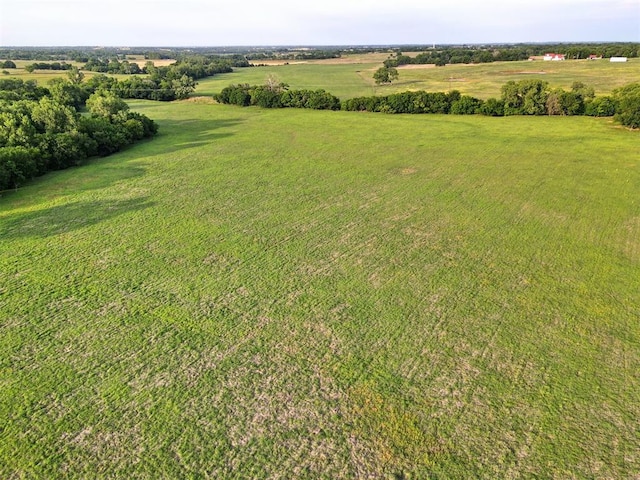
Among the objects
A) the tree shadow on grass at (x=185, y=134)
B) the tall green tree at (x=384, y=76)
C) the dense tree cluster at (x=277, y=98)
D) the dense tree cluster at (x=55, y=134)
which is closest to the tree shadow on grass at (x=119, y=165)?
the tree shadow on grass at (x=185, y=134)

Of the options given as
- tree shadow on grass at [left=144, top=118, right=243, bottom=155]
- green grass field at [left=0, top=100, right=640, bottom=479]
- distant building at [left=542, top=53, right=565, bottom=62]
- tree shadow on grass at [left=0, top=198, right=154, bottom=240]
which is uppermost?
green grass field at [left=0, top=100, right=640, bottom=479]

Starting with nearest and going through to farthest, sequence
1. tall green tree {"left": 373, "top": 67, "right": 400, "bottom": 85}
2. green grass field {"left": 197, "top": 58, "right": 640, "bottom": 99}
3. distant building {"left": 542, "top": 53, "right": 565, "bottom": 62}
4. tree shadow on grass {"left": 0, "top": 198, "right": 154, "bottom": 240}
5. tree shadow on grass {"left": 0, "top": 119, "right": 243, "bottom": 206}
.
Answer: tree shadow on grass {"left": 0, "top": 198, "right": 154, "bottom": 240}, tree shadow on grass {"left": 0, "top": 119, "right": 243, "bottom": 206}, green grass field {"left": 197, "top": 58, "right": 640, "bottom": 99}, tall green tree {"left": 373, "top": 67, "right": 400, "bottom": 85}, distant building {"left": 542, "top": 53, "right": 565, "bottom": 62}

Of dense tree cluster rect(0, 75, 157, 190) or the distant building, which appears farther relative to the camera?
the distant building

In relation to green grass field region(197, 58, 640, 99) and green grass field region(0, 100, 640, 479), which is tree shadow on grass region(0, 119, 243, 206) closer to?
green grass field region(0, 100, 640, 479)

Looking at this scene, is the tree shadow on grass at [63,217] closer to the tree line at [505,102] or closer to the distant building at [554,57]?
the tree line at [505,102]

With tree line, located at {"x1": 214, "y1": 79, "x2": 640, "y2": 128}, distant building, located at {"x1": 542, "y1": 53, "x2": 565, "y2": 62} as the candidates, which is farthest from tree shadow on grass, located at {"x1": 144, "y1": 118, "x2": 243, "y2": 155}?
distant building, located at {"x1": 542, "y1": 53, "x2": 565, "y2": 62}

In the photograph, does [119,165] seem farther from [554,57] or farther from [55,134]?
[554,57]

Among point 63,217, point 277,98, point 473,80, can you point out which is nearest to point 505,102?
point 277,98

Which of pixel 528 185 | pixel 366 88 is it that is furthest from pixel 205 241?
pixel 366 88

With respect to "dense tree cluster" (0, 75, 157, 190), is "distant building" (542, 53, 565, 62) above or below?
below
